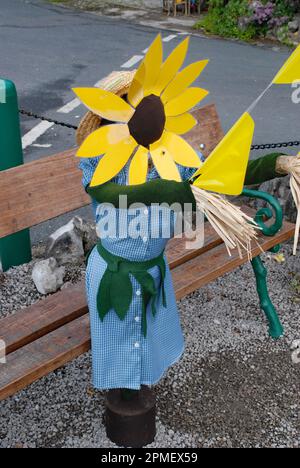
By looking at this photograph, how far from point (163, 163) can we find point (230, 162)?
0.23 meters

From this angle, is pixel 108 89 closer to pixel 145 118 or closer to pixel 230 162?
pixel 145 118

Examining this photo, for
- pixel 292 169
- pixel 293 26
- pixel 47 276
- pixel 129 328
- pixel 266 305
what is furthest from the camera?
pixel 293 26

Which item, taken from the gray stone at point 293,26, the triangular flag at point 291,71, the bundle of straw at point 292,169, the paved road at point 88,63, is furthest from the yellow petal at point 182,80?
the gray stone at point 293,26

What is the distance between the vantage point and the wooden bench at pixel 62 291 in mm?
2490

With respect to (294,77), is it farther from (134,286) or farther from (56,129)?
(56,129)

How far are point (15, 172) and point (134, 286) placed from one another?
3.03 feet

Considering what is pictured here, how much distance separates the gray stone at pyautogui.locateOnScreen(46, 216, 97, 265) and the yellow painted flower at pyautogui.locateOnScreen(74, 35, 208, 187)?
1661mm

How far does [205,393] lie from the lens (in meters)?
3.00

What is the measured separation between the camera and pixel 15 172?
295 cm

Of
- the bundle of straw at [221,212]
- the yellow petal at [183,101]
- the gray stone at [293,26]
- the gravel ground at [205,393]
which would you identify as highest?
the yellow petal at [183,101]

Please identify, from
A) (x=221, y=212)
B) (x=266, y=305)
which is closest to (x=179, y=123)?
(x=221, y=212)

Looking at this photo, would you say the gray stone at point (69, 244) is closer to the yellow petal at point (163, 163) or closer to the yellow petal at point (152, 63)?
the yellow petal at point (163, 163)

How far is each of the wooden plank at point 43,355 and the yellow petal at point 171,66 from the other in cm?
104

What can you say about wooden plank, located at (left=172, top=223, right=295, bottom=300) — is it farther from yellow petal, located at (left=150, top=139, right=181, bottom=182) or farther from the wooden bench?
yellow petal, located at (left=150, top=139, right=181, bottom=182)
